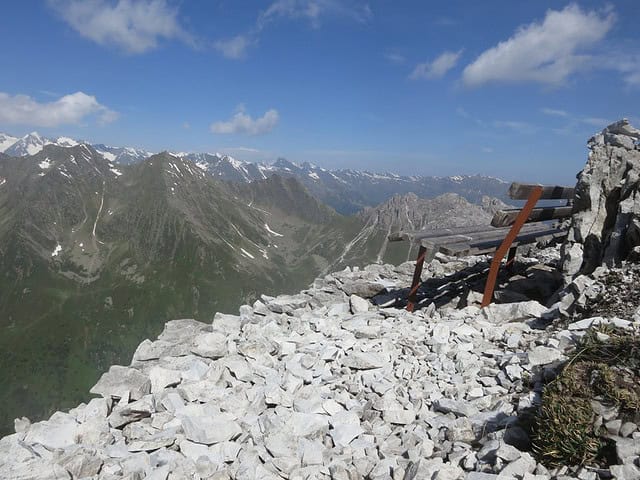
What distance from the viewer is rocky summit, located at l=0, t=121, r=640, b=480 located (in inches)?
208

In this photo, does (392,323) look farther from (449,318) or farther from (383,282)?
(383,282)

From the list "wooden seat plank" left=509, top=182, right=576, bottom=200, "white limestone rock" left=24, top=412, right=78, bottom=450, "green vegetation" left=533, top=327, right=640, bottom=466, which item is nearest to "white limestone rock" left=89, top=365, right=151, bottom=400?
"white limestone rock" left=24, top=412, right=78, bottom=450

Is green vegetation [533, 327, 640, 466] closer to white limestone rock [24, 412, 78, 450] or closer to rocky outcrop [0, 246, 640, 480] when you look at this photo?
rocky outcrop [0, 246, 640, 480]

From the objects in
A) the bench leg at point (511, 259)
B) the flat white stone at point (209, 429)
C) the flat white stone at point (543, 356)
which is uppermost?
the bench leg at point (511, 259)

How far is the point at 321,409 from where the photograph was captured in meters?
7.43

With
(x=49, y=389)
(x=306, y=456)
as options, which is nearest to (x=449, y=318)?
(x=306, y=456)

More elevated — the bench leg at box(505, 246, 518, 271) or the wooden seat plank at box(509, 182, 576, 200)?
the wooden seat plank at box(509, 182, 576, 200)

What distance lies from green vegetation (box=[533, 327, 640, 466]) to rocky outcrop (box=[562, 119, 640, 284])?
6.34m

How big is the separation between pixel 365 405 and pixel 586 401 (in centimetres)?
350

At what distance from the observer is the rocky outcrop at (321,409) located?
5.93 meters

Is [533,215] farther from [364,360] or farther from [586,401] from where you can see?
[586,401]

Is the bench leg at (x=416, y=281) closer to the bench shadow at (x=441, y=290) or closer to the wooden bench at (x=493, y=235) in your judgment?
the wooden bench at (x=493, y=235)

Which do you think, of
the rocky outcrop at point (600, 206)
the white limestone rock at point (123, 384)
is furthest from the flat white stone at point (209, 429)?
the rocky outcrop at point (600, 206)

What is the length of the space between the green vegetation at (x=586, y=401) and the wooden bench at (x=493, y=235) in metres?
4.99
